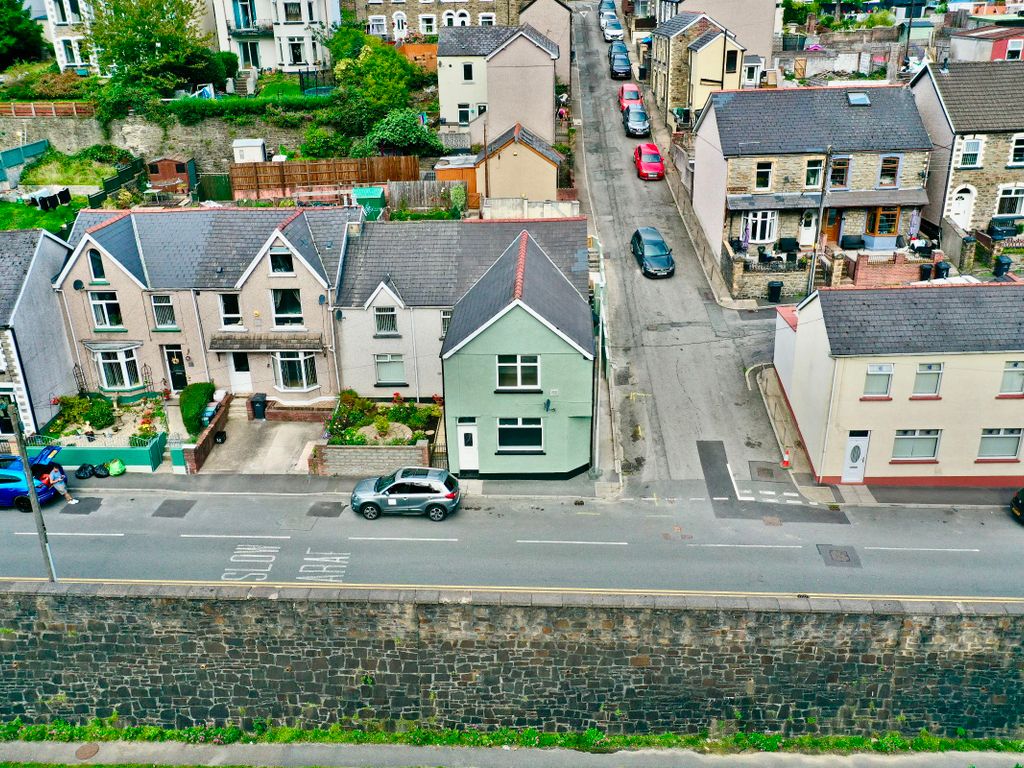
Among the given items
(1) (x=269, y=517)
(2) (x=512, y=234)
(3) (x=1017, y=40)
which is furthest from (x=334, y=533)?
(3) (x=1017, y=40)

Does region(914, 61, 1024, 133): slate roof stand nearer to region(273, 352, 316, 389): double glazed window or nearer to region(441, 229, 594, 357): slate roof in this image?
region(441, 229, 594, 357): slate roof

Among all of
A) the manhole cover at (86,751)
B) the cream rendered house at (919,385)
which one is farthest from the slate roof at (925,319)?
the manhole cover at (86,751)

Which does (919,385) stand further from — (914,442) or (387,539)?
(387,539)

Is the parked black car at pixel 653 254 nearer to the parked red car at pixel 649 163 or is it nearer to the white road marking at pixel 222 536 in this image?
the parked red car at pixel 649 163

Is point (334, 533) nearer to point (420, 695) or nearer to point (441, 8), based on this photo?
point (420, 695)

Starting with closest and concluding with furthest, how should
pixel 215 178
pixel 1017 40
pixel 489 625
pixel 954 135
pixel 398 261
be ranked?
pixel 489 625
pixel 398 261
pixel 954 135
pixel 215 178
pixel 1017 40
